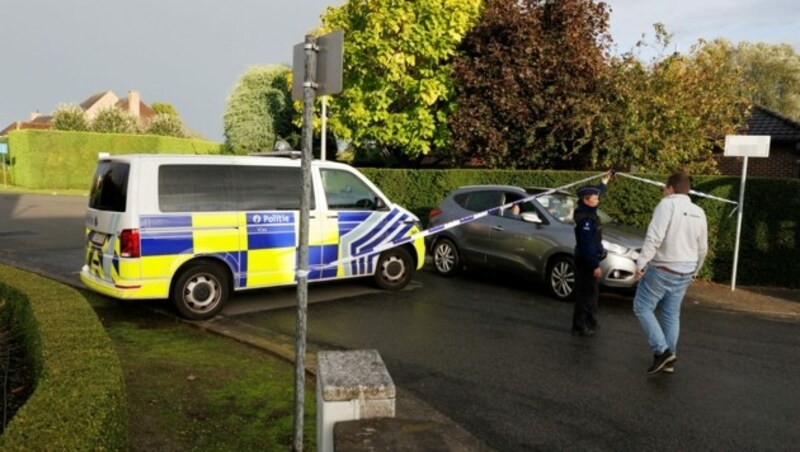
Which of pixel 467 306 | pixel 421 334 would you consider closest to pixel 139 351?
pixel 421 334

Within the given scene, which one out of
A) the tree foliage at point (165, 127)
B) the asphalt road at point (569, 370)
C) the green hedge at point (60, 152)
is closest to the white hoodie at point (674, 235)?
the asphalt road at point (569, 370)

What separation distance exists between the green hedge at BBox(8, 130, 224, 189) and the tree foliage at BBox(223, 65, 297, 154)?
555 cm

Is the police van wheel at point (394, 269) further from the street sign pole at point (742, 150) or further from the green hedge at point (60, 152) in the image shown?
the green hedge at point (60, 152)

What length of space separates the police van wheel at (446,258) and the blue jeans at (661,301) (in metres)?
5.18

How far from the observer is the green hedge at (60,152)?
33.6m

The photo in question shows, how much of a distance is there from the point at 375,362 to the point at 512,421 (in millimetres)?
1772

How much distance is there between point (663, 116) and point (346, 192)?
9699 mm

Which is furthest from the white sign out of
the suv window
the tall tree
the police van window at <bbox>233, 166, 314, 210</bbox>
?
the police van window at <bbox>233, 166, 314, 210</bbox>

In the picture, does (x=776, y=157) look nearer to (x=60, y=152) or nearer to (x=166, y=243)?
(x=166, y=243)

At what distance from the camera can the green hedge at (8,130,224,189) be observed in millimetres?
33625

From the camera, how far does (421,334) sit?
23.0ft

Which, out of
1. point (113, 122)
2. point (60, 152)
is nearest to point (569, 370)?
point (60, 152)

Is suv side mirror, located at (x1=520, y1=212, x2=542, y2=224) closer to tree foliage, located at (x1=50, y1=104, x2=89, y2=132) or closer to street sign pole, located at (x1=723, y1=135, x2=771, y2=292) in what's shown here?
street sign pole, located at (x1=723, y1=135, x2=771, y2=292)

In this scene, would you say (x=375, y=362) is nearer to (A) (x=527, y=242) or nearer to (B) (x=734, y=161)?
(A) (x=527, y=242)
